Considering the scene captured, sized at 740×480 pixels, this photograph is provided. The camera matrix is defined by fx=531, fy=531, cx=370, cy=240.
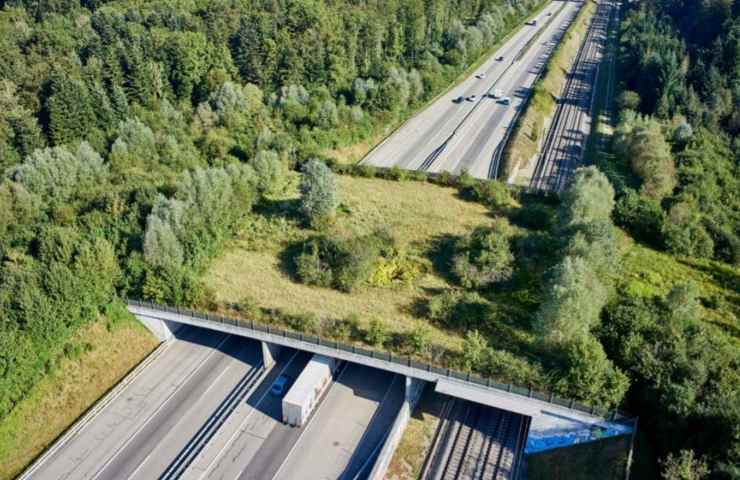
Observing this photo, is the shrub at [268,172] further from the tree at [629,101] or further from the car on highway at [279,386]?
the tree at [629,101]

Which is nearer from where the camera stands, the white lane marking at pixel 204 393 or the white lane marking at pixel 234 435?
the white lane marking at pixel 234 435

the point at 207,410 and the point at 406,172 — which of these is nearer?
the point at 207,410

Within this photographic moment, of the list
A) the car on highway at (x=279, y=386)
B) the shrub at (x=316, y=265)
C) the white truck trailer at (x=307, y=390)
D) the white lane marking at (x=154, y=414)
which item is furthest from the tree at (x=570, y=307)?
the white lane marking at (x=154, y=414)

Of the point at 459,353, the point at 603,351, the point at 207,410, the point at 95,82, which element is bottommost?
A: the point at 207,410

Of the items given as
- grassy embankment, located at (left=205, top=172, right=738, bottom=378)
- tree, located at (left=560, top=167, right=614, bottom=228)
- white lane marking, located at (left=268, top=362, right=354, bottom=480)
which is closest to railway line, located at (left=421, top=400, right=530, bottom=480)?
grassy embankment, located at (left=205, top=172, right=738, bottom=378)

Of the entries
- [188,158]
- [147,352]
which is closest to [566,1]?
[188,158]

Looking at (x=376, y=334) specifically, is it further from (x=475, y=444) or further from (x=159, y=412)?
(x=159, y=412)

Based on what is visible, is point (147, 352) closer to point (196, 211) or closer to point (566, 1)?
point (196, 211)
